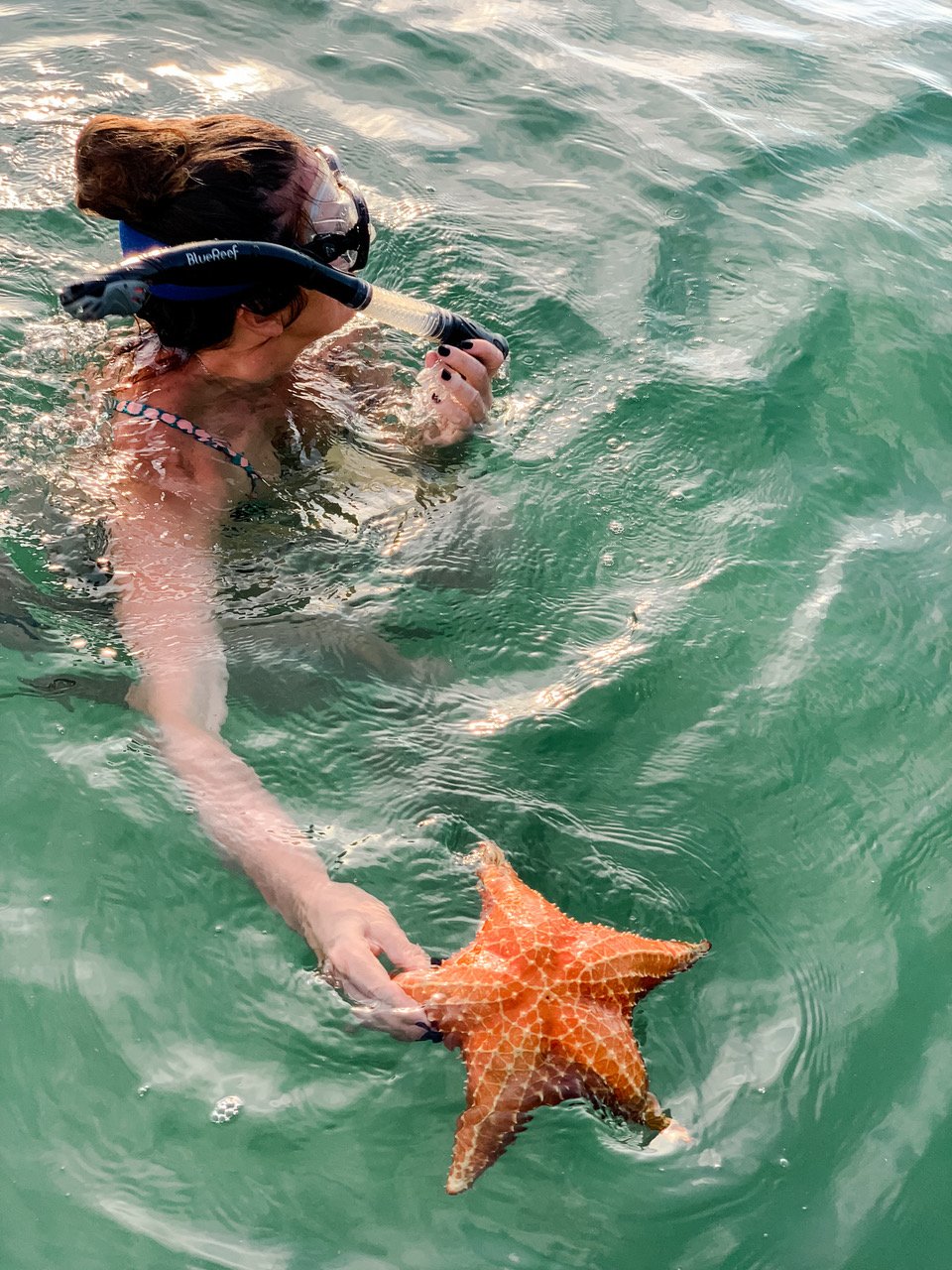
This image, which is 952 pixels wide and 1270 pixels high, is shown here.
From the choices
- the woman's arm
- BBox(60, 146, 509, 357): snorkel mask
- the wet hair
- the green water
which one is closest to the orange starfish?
the woman's arm

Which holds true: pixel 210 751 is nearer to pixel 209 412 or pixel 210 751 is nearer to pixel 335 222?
pixel 209 412

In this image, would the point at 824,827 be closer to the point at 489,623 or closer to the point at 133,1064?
the point at 489,623

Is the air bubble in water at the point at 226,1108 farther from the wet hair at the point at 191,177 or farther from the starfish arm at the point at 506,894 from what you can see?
the wet hair at the point at 191,177

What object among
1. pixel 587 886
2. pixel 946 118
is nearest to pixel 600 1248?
pixel 587 886

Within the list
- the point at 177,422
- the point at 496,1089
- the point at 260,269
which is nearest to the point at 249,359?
the point at 177,422

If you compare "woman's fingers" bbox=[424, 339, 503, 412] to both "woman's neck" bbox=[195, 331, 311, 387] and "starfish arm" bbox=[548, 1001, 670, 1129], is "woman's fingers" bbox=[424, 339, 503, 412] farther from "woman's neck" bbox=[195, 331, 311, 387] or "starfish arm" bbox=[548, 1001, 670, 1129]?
"starfish arm" bbox=[548, 1001, 670, 1129]

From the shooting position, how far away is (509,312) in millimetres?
5680

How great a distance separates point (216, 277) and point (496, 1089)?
252 centimetres

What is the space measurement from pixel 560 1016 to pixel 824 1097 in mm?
883

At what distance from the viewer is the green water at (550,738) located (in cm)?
283

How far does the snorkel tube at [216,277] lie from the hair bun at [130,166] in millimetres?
167

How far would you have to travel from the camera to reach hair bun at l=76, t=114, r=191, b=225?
3.44 metres

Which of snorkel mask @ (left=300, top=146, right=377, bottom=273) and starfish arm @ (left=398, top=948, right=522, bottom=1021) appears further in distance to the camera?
snorkel mask @ (left=300, top=146, right=377, bottom=273)

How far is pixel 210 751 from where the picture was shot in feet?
11.4
